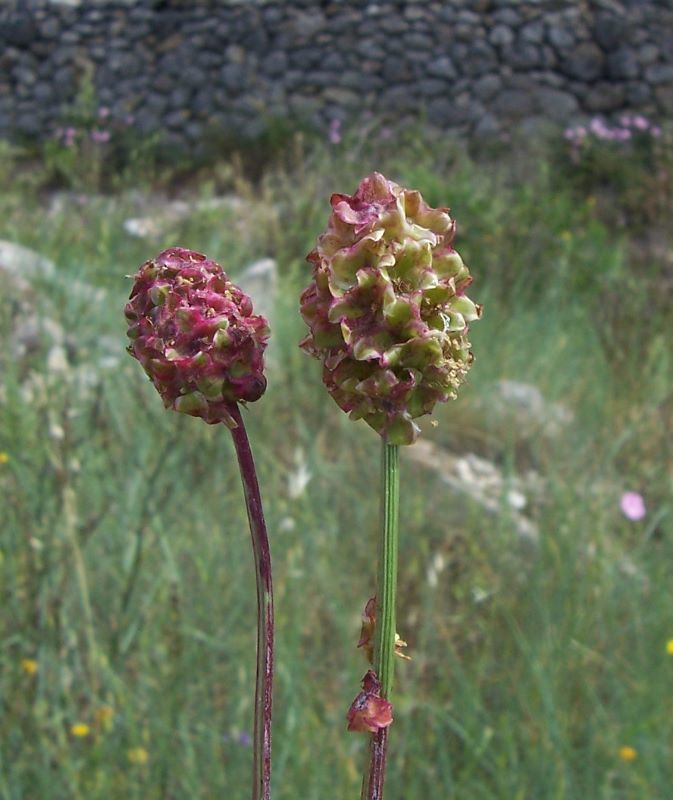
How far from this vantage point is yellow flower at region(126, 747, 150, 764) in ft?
4.61

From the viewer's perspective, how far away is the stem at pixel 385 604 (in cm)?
28

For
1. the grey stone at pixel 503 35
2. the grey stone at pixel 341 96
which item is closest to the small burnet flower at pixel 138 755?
the grey stone at pixel 341 96

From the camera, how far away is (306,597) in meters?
1.92

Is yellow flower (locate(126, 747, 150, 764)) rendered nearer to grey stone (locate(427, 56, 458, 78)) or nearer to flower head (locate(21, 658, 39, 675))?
flower head (locate(21, 658, 39, 675))

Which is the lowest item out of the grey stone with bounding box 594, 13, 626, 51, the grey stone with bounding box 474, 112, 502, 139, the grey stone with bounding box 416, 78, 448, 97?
the grey stone with bounding box 474, 112, 502, 139

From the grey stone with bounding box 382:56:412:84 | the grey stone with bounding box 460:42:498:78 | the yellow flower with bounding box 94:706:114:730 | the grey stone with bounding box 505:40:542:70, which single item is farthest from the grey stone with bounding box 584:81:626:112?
the yellow flower with bounding box 94:706:114:730

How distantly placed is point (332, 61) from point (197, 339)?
9274mm

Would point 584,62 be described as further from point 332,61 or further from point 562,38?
point 332,61

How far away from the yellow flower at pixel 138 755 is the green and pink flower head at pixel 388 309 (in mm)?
1238

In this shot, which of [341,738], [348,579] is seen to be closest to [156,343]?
[341,738]

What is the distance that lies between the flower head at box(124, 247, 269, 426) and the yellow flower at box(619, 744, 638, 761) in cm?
140

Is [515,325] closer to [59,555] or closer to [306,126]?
[59,555]

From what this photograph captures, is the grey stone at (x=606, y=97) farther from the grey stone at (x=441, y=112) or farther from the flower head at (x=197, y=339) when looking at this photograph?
the flower head at (x=197, y=339)

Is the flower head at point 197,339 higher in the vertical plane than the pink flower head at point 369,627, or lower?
higher
